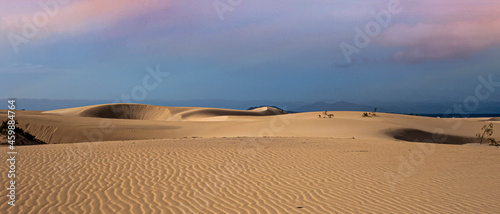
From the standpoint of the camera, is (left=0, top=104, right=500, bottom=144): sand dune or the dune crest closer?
(left=0, top=104, right=500, bottom=144): sand dune

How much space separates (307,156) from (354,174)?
9.52 ft

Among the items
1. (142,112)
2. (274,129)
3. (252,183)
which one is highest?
(142,112)

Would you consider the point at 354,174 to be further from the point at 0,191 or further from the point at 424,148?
the point at 0,191

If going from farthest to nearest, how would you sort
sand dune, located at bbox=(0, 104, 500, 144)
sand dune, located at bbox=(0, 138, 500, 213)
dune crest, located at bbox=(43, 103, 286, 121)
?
1. dune crest, located at bbox=(43, 103, 286, 121)
2. sand dune, located at bbox=(0, 104, 500, 144)
3. sand dune, located at bbox=(0, 138, 500, 213)

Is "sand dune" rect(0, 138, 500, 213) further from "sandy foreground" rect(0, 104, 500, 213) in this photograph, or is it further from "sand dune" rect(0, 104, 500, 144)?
"sand dune" rect(0, 104, 500, 144)

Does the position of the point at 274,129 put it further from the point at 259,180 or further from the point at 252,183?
the point at 252,183

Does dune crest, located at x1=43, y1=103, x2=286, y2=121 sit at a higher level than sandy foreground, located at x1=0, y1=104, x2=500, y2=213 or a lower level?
higher

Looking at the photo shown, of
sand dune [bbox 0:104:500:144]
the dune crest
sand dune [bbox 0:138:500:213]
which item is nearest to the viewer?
sand dune [bbox 0:138:500:213]

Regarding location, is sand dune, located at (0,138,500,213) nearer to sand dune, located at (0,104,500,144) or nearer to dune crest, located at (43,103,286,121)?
sand dune, located at (0,104,500,144)

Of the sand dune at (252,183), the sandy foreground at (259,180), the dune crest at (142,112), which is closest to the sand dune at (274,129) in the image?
the sandy foreground at (259,180)

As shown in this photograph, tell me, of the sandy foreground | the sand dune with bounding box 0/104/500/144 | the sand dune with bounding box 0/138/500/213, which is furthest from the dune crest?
the sand dune with bounding box 0/138/500/213

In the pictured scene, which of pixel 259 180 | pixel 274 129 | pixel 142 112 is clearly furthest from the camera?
pixel 142 112

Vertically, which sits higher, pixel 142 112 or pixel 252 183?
pixel 142 112

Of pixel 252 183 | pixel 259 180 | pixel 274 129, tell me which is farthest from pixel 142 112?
pixel 252 183
